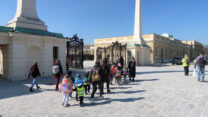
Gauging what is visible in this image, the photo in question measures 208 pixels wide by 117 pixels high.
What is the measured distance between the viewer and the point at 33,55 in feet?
36.5

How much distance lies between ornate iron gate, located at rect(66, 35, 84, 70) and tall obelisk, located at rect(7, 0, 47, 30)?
4352 millimetres

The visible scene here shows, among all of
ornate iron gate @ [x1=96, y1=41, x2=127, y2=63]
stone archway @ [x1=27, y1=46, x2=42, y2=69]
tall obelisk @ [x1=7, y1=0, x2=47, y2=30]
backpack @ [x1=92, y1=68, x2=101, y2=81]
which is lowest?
backpack @ [x1=92, y1=68, x2=101, y2=81]

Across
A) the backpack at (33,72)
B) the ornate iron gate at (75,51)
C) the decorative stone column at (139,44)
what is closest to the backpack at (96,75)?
the backpack at (33,72)

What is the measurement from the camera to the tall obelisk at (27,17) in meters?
10.6

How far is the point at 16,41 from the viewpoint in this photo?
31.9 feet

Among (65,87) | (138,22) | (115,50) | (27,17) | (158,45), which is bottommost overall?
(65,87)

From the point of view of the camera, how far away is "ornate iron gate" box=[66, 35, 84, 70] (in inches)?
636

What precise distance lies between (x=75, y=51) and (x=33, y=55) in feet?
19.3

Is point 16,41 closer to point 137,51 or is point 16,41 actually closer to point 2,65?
point 2,65

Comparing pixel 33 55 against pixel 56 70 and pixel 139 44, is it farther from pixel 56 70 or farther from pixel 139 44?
pixel 139 44

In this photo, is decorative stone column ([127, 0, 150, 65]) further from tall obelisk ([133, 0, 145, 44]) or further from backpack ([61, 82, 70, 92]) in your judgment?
backpack ([61, 82, 70, 92])

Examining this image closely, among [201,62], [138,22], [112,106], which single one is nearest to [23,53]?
[112,106]

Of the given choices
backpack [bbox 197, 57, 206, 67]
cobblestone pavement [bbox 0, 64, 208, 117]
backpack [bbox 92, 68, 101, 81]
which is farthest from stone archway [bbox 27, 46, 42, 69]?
backpack [bbox 197, 57, 206, 67]

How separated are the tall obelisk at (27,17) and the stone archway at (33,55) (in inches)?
70.7
